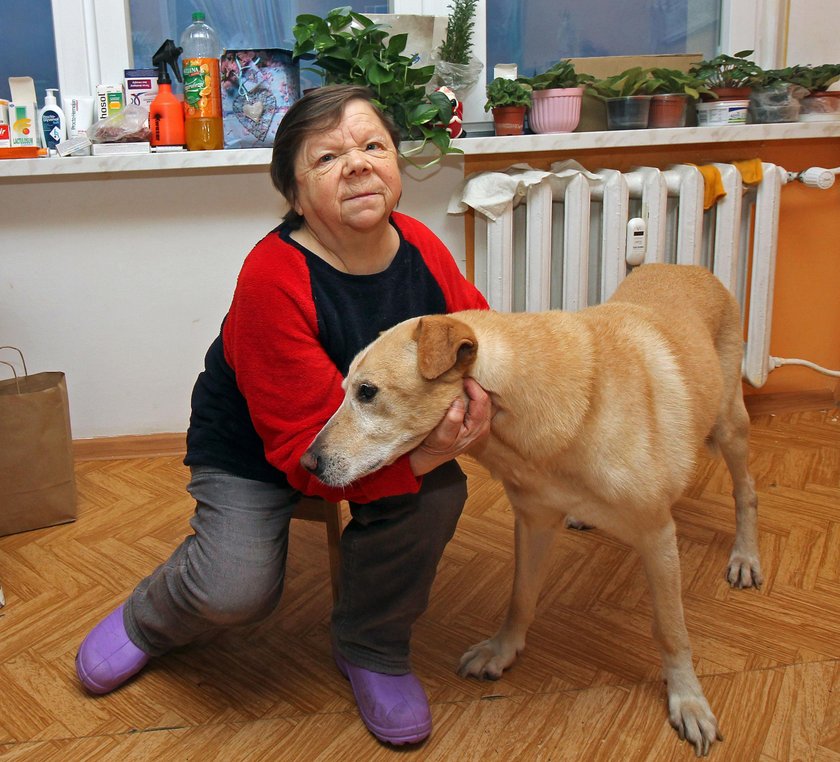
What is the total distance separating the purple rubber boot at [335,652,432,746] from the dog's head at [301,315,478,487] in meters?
0.49

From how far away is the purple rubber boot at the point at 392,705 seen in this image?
4.94 ft

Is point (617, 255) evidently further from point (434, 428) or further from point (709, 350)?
point (434, 428)

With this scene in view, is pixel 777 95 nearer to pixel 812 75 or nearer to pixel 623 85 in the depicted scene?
pixel 812 75

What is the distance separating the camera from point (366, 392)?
136cm

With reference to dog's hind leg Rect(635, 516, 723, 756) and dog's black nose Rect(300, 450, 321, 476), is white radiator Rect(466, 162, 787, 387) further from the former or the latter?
dog's black nose Rect(300, 450, 321, 476)

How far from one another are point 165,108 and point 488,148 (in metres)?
1.08

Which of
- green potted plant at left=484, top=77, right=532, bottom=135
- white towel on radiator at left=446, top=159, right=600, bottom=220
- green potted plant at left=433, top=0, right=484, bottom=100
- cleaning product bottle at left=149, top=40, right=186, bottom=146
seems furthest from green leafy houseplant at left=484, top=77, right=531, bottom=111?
cleaning product bottle at left=149, top=40, right=186, bottom=146

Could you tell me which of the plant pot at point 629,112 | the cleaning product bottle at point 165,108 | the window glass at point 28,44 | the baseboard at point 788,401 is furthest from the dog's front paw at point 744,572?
the window glass at point 28,44

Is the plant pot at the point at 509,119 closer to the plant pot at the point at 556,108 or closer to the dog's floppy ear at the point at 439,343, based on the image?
the plant pot at the point at 556,108

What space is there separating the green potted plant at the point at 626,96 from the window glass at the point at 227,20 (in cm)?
96

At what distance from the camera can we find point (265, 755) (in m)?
1.51

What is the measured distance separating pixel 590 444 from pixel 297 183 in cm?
76

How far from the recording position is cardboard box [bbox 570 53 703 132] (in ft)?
9.33

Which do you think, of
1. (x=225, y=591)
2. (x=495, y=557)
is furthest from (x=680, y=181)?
(x=225, y=591)
